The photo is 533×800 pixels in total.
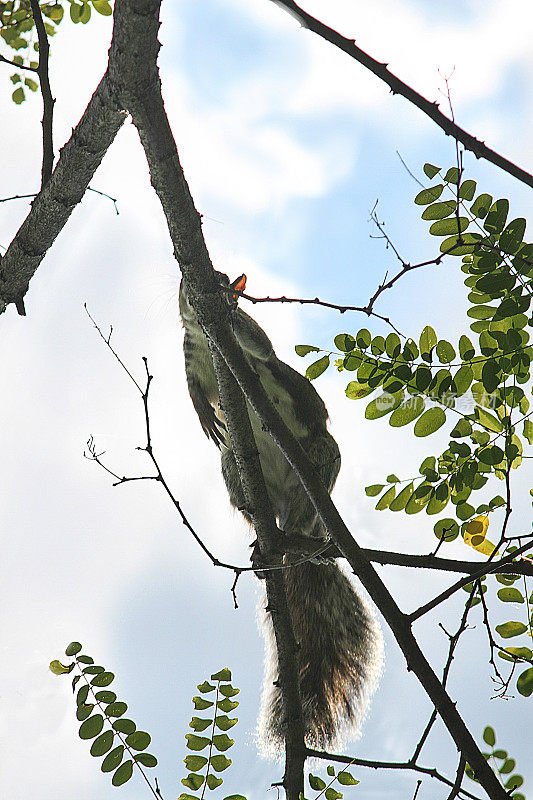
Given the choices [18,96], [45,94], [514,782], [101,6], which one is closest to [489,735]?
[514,782]

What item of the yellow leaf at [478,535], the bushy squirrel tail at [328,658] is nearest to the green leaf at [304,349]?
the yellow leaf at [478,535]

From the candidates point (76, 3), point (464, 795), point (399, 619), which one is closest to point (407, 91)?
point (399, 619)

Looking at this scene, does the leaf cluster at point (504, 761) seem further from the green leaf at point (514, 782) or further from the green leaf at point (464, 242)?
the green leaf at point (464, 242)

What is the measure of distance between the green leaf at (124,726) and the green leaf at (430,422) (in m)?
0.57

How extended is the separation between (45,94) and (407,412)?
815 millimetres

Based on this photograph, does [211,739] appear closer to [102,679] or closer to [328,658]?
[102,679]

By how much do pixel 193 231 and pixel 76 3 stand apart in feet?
3.04

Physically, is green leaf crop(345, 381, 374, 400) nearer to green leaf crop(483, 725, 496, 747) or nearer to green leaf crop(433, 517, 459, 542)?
green leaf crop(433, 517, 459, 542)

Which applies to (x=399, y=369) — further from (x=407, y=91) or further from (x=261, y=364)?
(x=261, y=364)

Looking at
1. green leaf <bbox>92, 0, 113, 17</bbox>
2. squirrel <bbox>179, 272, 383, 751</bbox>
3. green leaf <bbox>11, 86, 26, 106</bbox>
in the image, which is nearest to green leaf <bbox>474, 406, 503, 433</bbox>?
squirrel <bbox>179, 272, 383, 751</bbox>

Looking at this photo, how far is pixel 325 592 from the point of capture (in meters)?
2.04

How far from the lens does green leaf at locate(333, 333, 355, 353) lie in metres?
1.01

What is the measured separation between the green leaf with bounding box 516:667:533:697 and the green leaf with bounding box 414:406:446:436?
1.10 feet

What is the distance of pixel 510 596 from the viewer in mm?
948
